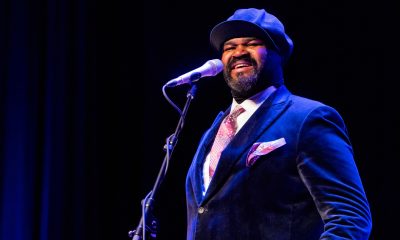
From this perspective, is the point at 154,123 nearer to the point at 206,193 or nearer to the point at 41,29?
the point at 41,29

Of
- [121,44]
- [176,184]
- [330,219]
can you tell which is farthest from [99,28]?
[330,219]

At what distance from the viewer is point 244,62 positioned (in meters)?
2.20

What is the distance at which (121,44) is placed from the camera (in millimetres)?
3680

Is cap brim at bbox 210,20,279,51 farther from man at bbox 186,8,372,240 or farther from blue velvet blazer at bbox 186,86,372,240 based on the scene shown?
blue velvet blazer at bbox 186,86,372,240

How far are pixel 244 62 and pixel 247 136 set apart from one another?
0.36 m

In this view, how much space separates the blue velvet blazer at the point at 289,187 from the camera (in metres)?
1.74

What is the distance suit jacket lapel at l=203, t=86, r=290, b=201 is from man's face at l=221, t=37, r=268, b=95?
0.14 meters

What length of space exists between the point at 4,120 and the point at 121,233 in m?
1.01

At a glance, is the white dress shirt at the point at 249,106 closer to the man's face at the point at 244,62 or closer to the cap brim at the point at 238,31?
the man's face at the point at 244,62

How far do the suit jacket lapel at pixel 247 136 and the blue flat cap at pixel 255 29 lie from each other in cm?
28

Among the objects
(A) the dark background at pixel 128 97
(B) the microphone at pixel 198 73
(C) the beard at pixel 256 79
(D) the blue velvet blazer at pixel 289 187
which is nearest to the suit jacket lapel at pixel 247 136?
(D) the blue velvet blazer at pixel 289 187

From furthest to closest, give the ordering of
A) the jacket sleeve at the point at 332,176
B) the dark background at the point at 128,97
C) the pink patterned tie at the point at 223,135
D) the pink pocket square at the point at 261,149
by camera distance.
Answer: the dark background at the point at 128,97
the pink patterned tie at the point at 223,135
the pink pocket square at the point at 261,149
the jacket sleeve at the point at 332,176

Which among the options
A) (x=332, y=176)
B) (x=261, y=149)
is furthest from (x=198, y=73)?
(x=332, y=176)

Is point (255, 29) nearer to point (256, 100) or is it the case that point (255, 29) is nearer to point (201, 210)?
point (256, 100)
